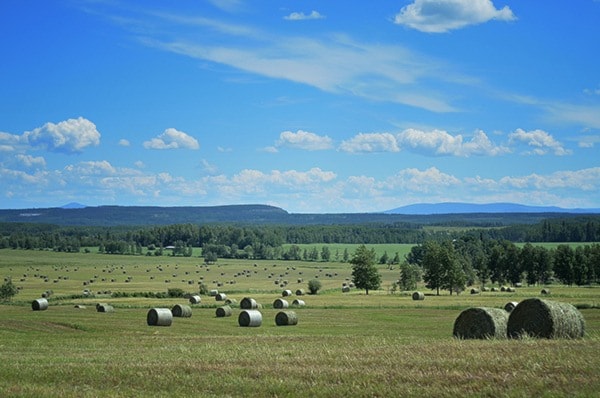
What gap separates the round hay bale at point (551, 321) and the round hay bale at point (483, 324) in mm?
1132

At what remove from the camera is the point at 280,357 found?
696 inches

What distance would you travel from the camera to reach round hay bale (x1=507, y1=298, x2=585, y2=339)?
976 inches

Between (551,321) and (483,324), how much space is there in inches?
101

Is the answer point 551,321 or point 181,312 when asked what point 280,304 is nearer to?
point 181,312

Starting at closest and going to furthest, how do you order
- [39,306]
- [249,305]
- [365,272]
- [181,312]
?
[181,312], [39,306], [249,305], [365,272]

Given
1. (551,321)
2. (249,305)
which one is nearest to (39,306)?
(249,305)

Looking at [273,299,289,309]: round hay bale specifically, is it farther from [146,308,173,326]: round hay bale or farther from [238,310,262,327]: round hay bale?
[146,308,173,326]: round hay bale

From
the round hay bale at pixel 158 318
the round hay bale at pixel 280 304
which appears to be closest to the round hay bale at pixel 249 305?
the round hay bale at pixel 280 304

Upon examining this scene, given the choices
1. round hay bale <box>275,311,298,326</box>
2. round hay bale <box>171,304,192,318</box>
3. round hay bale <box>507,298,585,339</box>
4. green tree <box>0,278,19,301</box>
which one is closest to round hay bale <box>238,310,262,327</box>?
round hay bale <box>275,311,298,326</box>

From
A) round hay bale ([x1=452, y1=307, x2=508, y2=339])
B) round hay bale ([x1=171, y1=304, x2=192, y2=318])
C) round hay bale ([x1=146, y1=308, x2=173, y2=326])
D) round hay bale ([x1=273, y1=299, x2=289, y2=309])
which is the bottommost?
round hay bale ([x1=273, y1=299, x2=289, y2=309])

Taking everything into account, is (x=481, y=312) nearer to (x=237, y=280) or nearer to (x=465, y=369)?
(x=465, y=369)

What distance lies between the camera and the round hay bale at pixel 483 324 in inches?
1044

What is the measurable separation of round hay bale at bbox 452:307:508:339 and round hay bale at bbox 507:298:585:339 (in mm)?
1132

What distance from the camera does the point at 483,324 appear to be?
1049 inches
